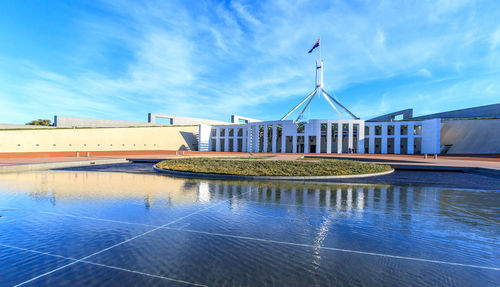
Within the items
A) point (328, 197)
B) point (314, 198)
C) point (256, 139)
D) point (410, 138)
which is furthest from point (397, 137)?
point (314, 198)

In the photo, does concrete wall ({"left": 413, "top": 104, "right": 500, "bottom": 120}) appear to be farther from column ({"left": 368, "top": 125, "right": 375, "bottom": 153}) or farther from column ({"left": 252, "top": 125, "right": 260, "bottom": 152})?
column ({"left": 252, "top": 125, "right": 260, "bottom": 152})

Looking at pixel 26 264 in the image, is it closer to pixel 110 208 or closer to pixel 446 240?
pixel 110 208

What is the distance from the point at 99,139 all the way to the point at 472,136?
6214cm

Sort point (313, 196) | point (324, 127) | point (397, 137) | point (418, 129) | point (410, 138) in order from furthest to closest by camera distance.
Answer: point (418, 129)
point (324, 127)
point (397, 137)
point (410, 138)
point (313, 196)

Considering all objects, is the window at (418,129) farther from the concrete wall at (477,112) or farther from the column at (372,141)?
the column at (372,141)

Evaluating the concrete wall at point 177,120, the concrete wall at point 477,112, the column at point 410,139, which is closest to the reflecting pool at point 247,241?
the column at point 410,139

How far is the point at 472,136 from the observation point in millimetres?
38562

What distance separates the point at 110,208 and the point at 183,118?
6425 centimetres

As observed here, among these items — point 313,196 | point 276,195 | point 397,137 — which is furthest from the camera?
point 397,137

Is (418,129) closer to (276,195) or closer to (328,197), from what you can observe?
(328,197)

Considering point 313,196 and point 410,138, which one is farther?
point 410,138

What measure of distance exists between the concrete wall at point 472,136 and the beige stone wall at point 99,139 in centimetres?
Result: 5034

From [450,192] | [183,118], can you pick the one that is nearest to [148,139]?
[183,118]

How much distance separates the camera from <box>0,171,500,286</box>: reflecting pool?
2.96m
